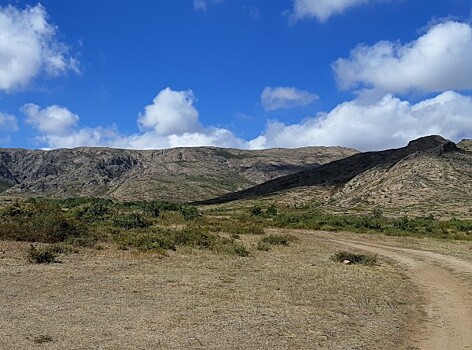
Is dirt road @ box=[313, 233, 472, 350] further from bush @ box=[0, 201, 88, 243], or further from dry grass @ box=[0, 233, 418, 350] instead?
bush @ box=[0, 201, 88, 243]

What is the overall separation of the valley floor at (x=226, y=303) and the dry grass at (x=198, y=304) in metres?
0.03

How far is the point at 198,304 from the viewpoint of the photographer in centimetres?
1548

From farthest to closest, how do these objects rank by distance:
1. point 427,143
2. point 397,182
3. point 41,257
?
point 427,143 → point 397,182 → point 41,257

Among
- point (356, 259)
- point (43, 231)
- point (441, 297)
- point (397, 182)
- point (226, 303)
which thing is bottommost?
point (441, 297)

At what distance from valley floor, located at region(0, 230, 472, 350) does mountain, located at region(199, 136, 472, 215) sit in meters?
60.6

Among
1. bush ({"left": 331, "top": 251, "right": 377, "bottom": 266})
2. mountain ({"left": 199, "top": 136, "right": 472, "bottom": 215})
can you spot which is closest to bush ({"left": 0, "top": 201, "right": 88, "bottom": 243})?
bush ({"left": 331, "top": 251, "right": 377, "bottom": 266})

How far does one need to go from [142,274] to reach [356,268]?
34.3 feet

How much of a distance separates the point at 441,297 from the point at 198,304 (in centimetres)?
864

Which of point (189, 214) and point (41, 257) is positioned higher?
point (189, 214)

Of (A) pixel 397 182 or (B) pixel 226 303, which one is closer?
(B) pixel 226 303

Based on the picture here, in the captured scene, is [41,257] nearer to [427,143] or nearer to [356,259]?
[356,259]

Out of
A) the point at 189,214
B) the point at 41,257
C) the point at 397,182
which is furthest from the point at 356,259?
the point at 397,182

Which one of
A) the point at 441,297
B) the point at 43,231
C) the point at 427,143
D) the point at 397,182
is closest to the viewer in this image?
the point at 441,297

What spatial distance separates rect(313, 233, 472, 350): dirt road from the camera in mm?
12133
